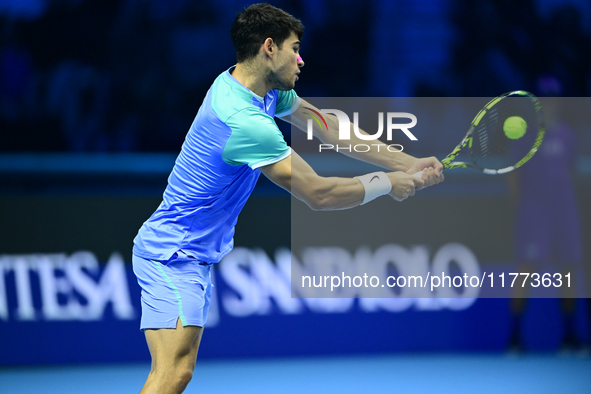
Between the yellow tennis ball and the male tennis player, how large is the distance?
4.34ft

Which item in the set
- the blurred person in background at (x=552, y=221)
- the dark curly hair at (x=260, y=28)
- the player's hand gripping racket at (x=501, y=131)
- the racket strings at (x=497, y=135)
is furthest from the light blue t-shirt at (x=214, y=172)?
the blurred person in background at (x=552, y=221)

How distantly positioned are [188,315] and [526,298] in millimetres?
3015

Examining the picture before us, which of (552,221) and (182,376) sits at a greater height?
(552,221)

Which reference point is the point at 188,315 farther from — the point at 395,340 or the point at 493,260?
the point at 493,260

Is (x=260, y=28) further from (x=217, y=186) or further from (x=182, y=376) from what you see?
(x=182, y=376)

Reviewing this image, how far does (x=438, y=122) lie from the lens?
490 centimetres

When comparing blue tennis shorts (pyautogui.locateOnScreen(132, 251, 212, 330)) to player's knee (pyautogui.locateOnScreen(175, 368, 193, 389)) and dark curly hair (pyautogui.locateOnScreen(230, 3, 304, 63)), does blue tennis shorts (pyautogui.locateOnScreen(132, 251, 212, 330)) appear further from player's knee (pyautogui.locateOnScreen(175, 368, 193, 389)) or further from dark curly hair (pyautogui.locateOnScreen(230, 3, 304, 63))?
dark curly hair (pyautogui.locateOnScreen(230, 3, 304, 63))

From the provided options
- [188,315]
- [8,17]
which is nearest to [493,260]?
[188,315]

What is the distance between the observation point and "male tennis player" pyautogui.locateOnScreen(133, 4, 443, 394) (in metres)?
2.26

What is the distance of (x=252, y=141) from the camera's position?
7.34ft

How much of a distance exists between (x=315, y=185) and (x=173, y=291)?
59 centimetres

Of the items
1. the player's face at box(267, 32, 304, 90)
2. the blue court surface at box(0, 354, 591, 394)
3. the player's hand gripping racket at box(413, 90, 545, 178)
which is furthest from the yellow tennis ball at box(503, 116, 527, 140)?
the player's face at box(267, 32, 304, 90)

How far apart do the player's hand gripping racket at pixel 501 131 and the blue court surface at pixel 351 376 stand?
4.29 ft

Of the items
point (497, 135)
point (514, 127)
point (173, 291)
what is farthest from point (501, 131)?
point (173, 291)
